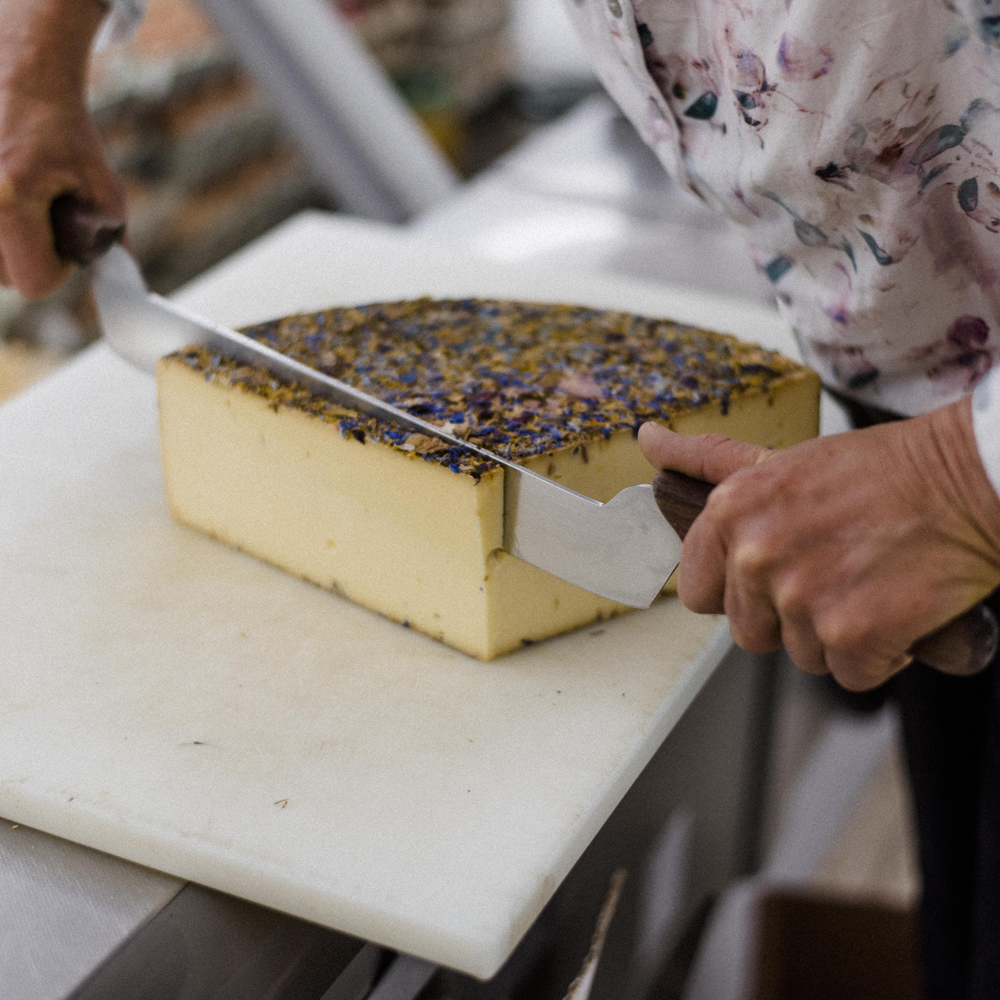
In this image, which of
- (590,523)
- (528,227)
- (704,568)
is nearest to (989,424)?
(704,568)

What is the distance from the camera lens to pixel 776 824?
6.63 ft

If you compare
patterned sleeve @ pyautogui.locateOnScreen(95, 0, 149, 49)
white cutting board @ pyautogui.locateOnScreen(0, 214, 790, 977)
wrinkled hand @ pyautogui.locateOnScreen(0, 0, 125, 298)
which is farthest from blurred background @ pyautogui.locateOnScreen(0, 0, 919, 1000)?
wrinkled hand @ pyautogui.locateOnScreen(0, 0, 125, 298)

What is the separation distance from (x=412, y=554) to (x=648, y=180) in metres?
1.33

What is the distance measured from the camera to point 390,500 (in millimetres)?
916

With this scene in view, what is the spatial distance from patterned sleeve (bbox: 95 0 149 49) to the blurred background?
34 centimetres

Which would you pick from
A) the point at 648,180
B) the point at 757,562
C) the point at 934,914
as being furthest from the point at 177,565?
the point at 648,180

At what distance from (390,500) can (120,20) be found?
32.3 inches

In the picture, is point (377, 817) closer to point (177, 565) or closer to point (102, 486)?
point (177, 565)

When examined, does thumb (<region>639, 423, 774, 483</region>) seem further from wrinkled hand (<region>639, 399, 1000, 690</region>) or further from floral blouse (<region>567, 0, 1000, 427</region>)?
floral blouse (<region>567, 0, 1000, 427</region>)

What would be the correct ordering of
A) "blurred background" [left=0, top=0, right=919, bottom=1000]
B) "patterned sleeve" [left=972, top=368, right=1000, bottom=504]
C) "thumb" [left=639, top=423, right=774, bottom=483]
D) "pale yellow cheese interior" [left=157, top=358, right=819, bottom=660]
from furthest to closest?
"blurred background" [left=0, top=0, right=919, bottom=1000] → "pale yellow cheese interior" [left=157, top=358, right=819, bottom=660] → "thumb" [left=639, top=423, right=774, bottom=483] → "patterned sleeve" [left=972, top=368, right=1000, bottom=504]

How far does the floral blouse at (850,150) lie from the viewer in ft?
2.42

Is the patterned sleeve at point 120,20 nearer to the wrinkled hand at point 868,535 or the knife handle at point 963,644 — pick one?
the wrinkled hand at point 868,535

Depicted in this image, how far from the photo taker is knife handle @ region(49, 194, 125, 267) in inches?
44.4

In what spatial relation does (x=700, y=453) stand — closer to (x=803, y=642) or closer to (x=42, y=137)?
(x=803, y=642)
